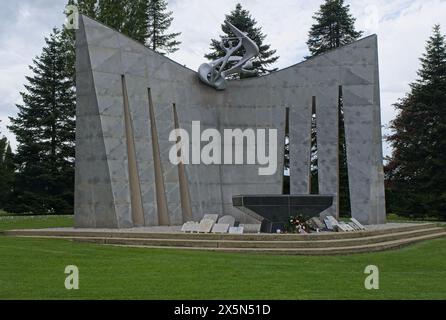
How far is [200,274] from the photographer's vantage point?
11203 millimetres

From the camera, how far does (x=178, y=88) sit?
2598 centimetres

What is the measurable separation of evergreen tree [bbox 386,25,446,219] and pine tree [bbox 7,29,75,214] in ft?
73.7

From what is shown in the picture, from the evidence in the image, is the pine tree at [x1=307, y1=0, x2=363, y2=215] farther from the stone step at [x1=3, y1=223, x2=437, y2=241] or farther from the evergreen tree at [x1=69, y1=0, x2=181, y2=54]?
the stone step at [x1=3, y1=223, x2=437, y2=241]

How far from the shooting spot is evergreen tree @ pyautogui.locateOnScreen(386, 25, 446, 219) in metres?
35.3

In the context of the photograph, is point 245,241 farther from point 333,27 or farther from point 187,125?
point 333,27

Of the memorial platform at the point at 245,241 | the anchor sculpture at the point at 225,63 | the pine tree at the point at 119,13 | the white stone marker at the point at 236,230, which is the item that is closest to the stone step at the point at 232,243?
the memorial platform at the point at 245,241

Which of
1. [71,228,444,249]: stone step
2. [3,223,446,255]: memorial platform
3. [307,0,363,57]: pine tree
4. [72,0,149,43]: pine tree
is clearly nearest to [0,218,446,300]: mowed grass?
[3,223,446,255]: memorial platform

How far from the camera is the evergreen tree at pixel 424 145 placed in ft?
116

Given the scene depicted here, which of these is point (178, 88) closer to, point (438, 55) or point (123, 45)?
point (123, 45)

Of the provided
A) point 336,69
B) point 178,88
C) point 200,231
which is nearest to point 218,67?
point 178,88

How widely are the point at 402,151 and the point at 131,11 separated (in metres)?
21.1

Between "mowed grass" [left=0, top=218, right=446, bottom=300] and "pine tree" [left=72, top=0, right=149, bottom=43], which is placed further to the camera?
"pine tree" [left=72, top=0, right=149, bottom=43]

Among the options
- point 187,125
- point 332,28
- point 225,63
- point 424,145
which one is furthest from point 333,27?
point 187,125
